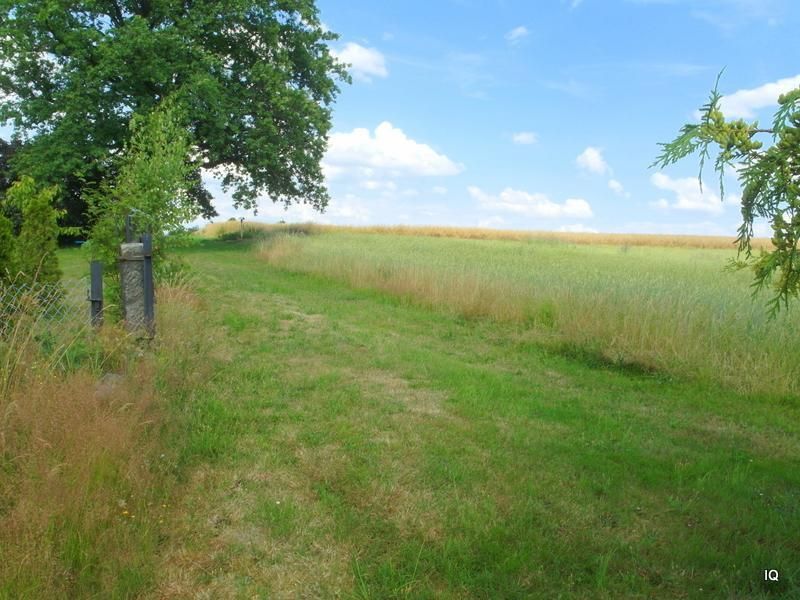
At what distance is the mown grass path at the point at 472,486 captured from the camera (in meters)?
3.19

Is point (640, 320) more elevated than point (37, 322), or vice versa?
point (37, 322)

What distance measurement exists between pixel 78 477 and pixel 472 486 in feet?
8.20

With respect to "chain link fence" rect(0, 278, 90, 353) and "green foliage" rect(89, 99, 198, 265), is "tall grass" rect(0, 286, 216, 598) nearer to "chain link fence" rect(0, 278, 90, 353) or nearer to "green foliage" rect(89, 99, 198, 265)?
"chain link fence" rect(0, 278, 90, 353)

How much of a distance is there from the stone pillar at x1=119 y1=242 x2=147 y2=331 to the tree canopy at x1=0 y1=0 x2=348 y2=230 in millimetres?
13971

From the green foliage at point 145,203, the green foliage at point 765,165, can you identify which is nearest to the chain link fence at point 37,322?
the green foliage at point 145,203

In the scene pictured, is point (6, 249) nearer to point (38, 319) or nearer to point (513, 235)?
point (38, 319)

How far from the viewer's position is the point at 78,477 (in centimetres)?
340

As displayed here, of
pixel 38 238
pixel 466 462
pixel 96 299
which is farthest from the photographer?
pixel 38 238

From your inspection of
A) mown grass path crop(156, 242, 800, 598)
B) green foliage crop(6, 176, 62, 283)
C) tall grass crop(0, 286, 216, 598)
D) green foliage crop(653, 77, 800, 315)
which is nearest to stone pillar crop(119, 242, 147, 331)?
mown grass path crop(156, 242, 800, 598)

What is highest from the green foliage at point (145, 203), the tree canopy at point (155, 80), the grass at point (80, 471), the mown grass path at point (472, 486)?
the tree canopy at point (155, 80)

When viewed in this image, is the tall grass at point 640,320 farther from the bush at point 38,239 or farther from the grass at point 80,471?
the bush at point 38,239

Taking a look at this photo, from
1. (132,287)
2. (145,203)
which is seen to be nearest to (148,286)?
(132,287)

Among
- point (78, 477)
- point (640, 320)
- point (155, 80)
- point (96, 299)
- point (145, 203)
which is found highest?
point (155, 80)

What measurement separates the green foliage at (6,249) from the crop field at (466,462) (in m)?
1.79
